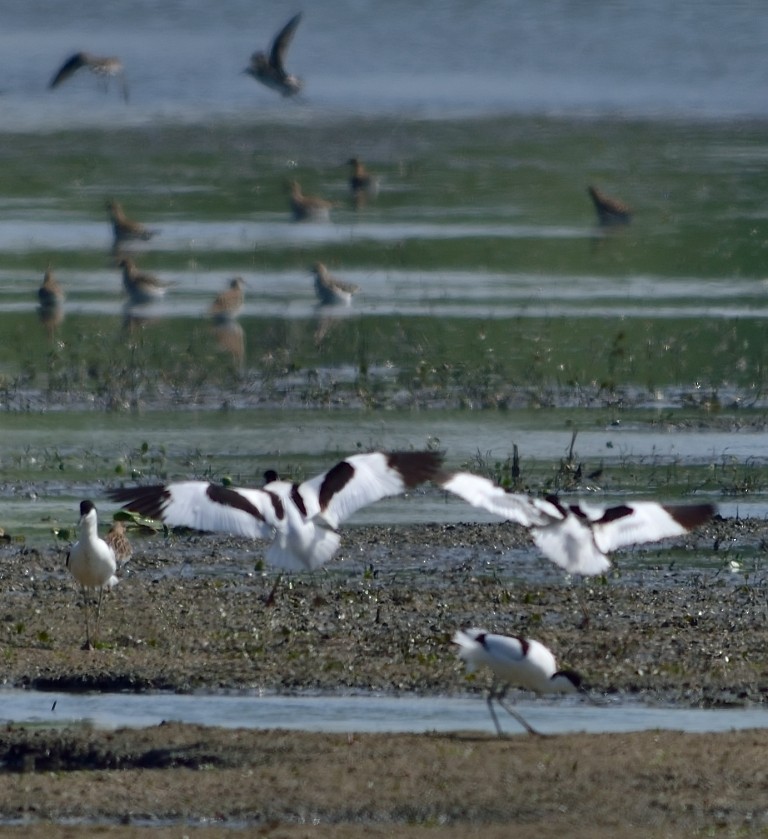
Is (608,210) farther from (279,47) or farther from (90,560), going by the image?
(90,560)

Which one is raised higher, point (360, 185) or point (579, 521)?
point (579, 521)

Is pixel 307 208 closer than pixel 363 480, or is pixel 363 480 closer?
pixel 363 480

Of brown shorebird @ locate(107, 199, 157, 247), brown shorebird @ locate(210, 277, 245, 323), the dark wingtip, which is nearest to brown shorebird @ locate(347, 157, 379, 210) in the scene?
brown shorebird @ locate(107, 199, 157, 247)

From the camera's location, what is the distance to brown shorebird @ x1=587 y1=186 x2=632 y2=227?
93.6ft

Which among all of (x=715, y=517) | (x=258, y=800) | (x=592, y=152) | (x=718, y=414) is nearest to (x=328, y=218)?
(x=592, y=152)

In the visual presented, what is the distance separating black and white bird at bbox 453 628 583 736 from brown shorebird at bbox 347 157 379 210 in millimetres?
22772

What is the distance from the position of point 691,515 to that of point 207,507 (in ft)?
8.69

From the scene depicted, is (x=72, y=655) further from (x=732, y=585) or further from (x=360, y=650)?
(x=732, y=585)

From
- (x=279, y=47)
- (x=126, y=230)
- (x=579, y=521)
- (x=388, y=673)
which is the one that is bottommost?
(x=126, y=230)

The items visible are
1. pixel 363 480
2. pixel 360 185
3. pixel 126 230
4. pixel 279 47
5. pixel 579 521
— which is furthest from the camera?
pixel 360 185

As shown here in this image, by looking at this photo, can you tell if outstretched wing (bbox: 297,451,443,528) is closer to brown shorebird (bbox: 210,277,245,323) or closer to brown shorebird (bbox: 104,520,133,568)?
brown shorebird (bbox: 104,520,133,568)

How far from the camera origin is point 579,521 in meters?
11.0

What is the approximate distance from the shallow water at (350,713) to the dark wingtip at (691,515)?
1591 millimetres

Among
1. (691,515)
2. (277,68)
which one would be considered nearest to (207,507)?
(691,515)
